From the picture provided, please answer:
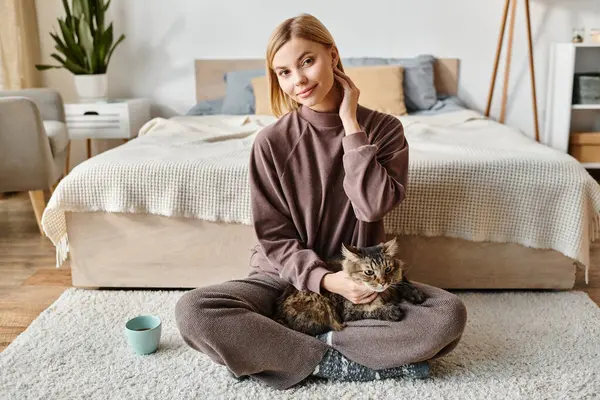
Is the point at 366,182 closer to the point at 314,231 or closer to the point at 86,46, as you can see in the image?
the point at 314,231

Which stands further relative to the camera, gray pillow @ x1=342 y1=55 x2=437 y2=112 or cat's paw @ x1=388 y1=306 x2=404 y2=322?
gray pillow @ x1=342 y1=55 x2=437 y2=112

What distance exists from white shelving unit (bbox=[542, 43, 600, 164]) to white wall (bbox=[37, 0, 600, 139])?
11 centimetres

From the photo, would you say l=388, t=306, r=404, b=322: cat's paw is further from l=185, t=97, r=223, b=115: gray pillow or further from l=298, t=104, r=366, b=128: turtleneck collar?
l=185, t=97, r=223, b=115: gray pillow

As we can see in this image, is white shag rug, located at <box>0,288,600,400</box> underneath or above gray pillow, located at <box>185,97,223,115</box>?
underneath

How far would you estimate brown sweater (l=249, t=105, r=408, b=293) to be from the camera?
152 centimetres

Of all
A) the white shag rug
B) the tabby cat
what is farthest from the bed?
the tabby cat

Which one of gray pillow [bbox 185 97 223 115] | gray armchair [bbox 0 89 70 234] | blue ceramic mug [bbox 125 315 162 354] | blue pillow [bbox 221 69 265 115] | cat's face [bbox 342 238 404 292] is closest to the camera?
cat's face [bbox 342 238 404 292]

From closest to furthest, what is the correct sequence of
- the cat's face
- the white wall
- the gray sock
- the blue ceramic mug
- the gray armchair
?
1. the cat's face
2. the gray sock
3. the blue ceramic mug
4. the gray armchair
5. the white wall

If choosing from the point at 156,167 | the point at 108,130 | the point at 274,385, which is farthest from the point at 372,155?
the point at 108,130

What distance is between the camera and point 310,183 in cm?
153

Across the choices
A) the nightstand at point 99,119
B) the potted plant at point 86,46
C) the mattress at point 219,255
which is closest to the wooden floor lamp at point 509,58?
the mattress at point 219,255

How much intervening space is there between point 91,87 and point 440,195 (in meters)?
2.50

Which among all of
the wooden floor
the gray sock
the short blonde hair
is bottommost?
the wooden floor

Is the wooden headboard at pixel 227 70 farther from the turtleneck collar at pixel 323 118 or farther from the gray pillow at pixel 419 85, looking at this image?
the turtleneck collar at pixel 323 118
